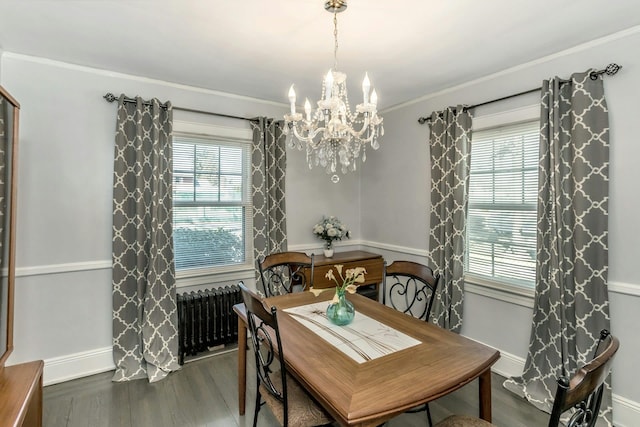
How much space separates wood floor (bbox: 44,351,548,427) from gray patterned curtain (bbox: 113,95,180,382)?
0.69ft

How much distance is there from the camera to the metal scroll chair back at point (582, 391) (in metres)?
0.92

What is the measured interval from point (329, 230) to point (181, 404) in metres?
2.14

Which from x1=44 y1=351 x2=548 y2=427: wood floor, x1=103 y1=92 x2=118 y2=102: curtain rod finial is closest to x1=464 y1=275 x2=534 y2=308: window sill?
x1=44 y1=351 x2=548 y2=427: wood floor

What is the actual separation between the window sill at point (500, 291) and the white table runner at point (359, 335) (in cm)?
151

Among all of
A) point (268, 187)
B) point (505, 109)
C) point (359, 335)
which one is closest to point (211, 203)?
point (268, 187)

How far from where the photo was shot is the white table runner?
1.55 metres

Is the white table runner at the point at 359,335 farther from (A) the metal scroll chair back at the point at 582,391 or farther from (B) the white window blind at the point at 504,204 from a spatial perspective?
(B) the white window blind at the point at 504,204

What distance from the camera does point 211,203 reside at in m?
3.32

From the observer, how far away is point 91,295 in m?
2.74

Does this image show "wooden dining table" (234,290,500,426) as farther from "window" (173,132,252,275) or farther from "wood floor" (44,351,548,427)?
"window" (173,132,252,275)

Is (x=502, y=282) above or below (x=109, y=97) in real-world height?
below

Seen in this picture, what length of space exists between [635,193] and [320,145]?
2083 millimetres

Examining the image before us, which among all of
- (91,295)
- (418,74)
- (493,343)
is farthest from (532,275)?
(91,295)

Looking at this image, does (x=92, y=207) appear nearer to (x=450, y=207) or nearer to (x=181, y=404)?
(x=181, y=404)
